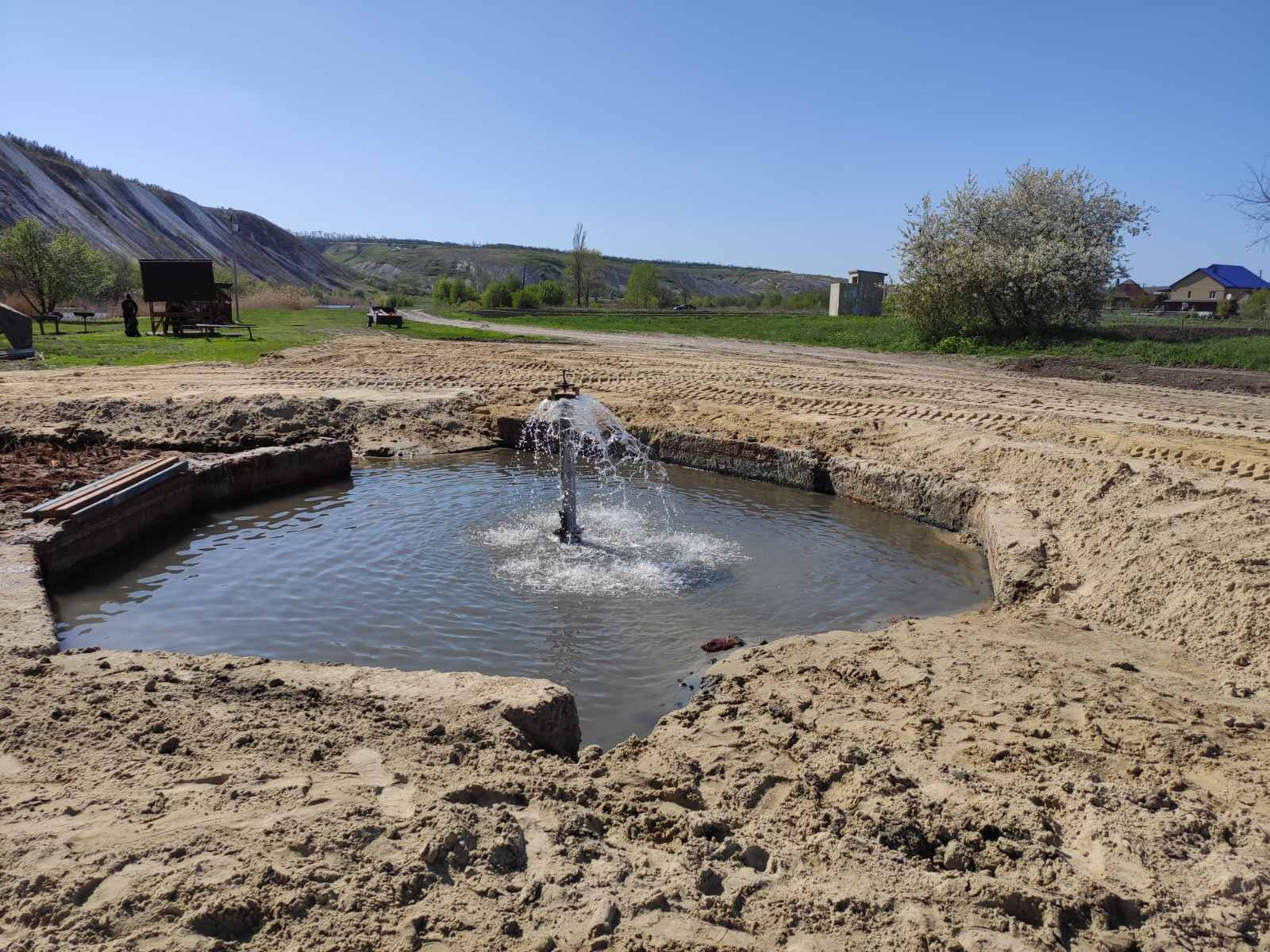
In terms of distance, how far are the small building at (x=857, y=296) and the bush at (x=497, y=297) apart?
2330 centimetres

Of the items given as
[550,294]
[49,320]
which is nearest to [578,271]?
[550,294]

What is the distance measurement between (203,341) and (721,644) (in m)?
23.2

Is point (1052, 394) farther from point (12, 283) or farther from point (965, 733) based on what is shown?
point (12, 283)

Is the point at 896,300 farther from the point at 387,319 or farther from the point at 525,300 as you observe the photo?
the point at 525,300

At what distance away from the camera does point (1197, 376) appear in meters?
17.8

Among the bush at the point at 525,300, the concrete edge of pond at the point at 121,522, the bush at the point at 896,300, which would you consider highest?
the bush at the point at 525,300

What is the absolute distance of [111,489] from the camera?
29.3 feet

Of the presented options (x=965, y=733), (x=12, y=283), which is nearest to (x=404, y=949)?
(x=965, y=733)

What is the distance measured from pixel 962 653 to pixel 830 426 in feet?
25.7

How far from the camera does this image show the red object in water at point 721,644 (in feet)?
21.5

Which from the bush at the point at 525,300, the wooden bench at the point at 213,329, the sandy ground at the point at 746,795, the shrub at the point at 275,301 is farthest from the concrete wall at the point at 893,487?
the bush at the point at 525,300

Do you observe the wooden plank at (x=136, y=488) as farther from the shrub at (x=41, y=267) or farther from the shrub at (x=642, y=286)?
the shrub at (x=642, y=286)

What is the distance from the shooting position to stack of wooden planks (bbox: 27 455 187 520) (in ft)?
26.6

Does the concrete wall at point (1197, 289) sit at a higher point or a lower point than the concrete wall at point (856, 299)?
higher
